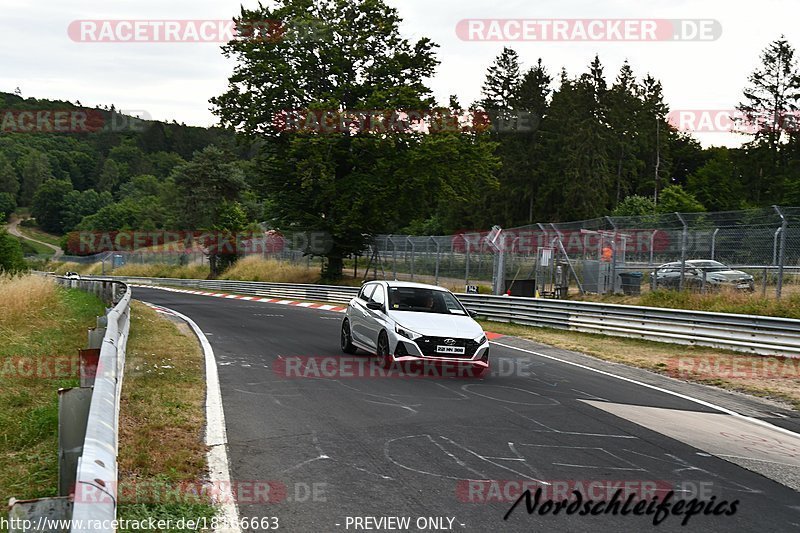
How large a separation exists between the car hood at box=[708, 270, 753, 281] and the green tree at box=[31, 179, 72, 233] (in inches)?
6156

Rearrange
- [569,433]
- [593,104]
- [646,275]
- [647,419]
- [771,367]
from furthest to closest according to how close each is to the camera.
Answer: [593,104]
[646,275]
[771,367]
[647,419]
[569,433]

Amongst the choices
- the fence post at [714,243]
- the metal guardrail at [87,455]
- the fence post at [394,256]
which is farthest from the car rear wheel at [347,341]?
the fence post at [394,256]

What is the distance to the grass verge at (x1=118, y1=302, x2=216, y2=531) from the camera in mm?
4828

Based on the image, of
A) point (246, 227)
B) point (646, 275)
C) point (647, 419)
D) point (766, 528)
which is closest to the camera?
point (766, 528)

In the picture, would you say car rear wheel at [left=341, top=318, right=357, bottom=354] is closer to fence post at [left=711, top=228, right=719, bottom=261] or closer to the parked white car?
the parked white car

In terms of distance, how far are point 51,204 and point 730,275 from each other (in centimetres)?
15916

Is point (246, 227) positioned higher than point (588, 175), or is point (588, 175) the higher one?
point (588, 175)

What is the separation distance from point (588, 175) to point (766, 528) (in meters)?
66.2

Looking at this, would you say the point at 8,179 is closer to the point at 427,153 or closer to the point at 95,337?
the point at 427,153

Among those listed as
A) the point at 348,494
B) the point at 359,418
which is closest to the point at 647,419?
the point at 359,418

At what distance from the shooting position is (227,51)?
41.2 m

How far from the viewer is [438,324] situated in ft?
39.3

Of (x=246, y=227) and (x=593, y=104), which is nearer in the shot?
(x=246, y=227)

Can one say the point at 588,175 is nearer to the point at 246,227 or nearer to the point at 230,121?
the point at 246,227
